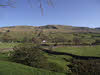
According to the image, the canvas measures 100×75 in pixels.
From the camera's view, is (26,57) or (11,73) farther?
(26,57)

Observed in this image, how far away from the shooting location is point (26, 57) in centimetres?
1978

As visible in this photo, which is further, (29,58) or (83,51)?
(83,51)

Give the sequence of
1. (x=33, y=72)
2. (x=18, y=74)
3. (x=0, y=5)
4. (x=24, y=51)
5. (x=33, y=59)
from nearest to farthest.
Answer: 1. (x=0, y=5)
2. (x=18, y=74)
3. (x=33, y=72)
4. (x=33, y=59)
5. (x=24, y=51)

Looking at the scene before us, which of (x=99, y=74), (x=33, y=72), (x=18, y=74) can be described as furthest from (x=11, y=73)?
(x=99, y=74)

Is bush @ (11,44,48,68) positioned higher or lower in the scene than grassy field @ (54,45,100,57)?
higher

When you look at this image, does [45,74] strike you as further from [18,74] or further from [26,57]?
[26,57]

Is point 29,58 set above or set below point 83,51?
above

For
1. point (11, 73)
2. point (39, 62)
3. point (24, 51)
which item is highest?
point (11, 73)

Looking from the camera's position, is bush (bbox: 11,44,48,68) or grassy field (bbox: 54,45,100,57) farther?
grassy field (bbox: 54,45,100,57)

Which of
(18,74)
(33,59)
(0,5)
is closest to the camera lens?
(0,5)

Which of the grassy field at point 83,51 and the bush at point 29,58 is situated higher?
the bush at point 29,58

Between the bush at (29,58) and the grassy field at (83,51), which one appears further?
the grassy field at (83,51)

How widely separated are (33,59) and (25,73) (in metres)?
12.6

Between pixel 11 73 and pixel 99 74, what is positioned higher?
pixel 11 73
